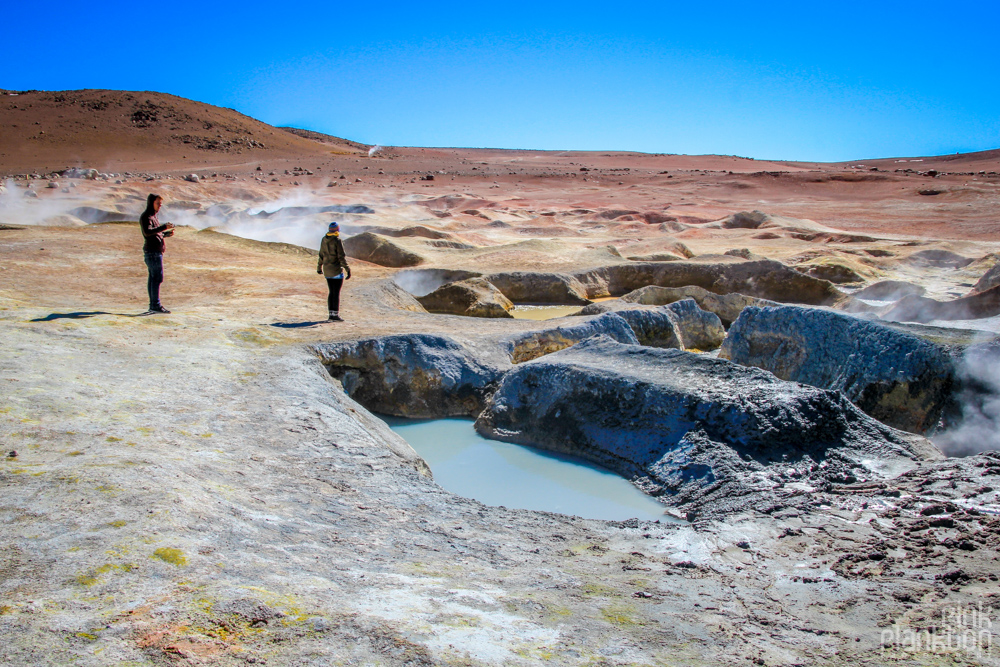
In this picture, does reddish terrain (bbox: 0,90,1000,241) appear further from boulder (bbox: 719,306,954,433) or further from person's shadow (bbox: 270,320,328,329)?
person's shadow (bbox: 270,320,328,329)

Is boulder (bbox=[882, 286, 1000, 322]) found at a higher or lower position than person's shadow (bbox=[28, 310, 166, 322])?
higher

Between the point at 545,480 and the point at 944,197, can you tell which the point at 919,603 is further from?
the point at 944,197

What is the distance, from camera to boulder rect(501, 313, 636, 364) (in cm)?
657

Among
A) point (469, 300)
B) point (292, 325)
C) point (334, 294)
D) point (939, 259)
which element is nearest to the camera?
point (292, 325)

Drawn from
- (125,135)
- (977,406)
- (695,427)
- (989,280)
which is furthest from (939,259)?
(125,135)

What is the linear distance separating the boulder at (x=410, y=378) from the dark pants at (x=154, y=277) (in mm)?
1736

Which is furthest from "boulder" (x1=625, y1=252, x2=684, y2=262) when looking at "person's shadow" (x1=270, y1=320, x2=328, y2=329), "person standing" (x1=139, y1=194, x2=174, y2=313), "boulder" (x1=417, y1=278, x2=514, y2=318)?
"person standing" (x1=139, y1=194, x2=174, y2=313)

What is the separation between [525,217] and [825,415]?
17854 mm

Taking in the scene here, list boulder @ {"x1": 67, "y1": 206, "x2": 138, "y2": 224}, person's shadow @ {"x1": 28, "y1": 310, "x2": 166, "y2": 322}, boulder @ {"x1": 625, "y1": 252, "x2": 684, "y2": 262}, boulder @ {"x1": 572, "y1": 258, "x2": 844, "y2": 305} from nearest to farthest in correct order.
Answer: person's shadow @ {"x1": 28, "y1": 310, "x2": 166, "y2": 322} → boulder @ {"x1": 572, "y1": 258, "x2": 844, "y2": 305} → boulder @ {"x1": 625, "y1": 252, "x2": 684, "y2": 262} → boulder @ {"x1": 67, "y1": 206, "x2": 138, "y2": 224}

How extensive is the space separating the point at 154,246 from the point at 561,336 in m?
3.97

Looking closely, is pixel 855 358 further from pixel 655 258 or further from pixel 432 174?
pixel 432 174

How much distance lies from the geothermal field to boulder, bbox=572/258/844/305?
131 millimetres

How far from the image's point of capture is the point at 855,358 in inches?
228

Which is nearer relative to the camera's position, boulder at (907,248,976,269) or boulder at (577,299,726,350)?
boulder at (577,299,726,350)
